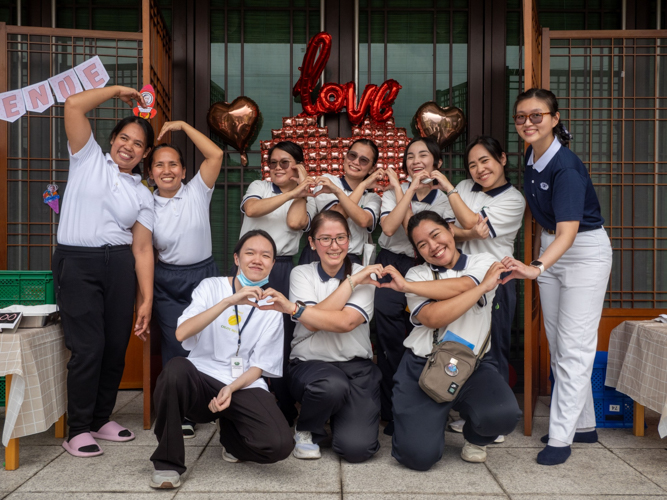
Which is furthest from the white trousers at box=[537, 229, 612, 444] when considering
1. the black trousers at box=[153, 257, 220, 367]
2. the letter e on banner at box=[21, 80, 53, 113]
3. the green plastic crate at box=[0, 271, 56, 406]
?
the letter e on banner at box=[21, 80, 53, 113]

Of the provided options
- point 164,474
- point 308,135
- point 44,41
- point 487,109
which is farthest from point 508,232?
point 44,41

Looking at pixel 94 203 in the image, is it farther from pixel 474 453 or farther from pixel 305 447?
pixel 474 453

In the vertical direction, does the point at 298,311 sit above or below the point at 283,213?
below

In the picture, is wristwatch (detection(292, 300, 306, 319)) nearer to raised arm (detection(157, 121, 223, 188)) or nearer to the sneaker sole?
the sneaker sole

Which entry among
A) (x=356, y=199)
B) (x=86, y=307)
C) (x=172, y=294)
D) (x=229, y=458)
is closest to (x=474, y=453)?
(x=229, y=458)

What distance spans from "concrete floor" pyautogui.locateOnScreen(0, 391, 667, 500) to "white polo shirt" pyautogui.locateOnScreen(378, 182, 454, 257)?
1178mm

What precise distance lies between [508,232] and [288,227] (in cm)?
135

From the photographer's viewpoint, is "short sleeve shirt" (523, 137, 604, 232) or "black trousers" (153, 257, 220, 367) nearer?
"short sleeve shirt" (523, 137, 604, 232)

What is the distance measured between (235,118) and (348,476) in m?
2.93

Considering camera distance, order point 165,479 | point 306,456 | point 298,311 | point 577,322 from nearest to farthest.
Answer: point 165,479, point 298,311, point 306,456, point 577,322

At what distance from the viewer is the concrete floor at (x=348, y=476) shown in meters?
2.46

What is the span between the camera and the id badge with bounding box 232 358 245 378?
2713 mm

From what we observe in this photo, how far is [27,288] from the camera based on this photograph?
3279mm

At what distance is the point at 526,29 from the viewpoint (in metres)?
3.26
